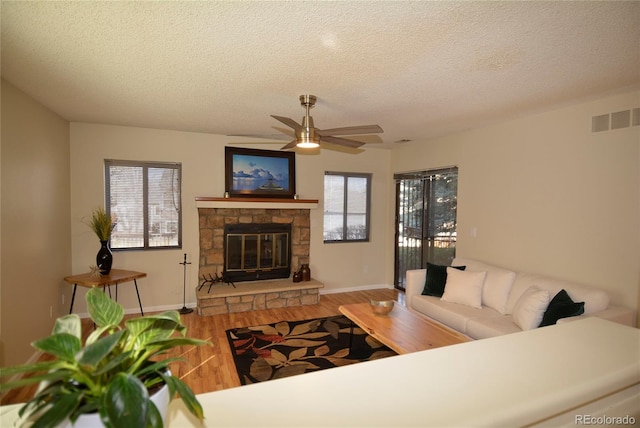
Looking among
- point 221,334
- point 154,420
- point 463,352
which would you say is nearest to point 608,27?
point 463,352

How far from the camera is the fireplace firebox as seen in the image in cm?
466

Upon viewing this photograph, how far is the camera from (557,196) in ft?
10.6

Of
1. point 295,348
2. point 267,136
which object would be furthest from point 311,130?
point 295,348

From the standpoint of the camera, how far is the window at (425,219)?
4598mm

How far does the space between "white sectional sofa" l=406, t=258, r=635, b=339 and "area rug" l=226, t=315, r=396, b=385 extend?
29.6 inches

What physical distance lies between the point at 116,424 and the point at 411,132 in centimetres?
441

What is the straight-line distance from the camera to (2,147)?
2.43 metres

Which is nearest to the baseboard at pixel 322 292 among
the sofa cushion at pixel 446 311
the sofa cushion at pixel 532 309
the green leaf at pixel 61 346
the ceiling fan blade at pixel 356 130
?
the sofa cushion at pixel 446 311

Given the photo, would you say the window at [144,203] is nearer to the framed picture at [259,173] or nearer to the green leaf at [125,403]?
the framed picture at [259,173]

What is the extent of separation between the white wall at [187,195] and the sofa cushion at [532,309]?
2922 mm

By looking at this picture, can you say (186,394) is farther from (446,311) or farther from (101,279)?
(101,279)

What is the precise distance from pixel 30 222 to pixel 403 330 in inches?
136

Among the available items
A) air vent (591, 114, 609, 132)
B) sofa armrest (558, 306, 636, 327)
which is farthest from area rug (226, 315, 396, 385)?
air vent (591, 114, 609, 132)

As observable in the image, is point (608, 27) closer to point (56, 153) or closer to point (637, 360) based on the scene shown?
point (637, 360)
